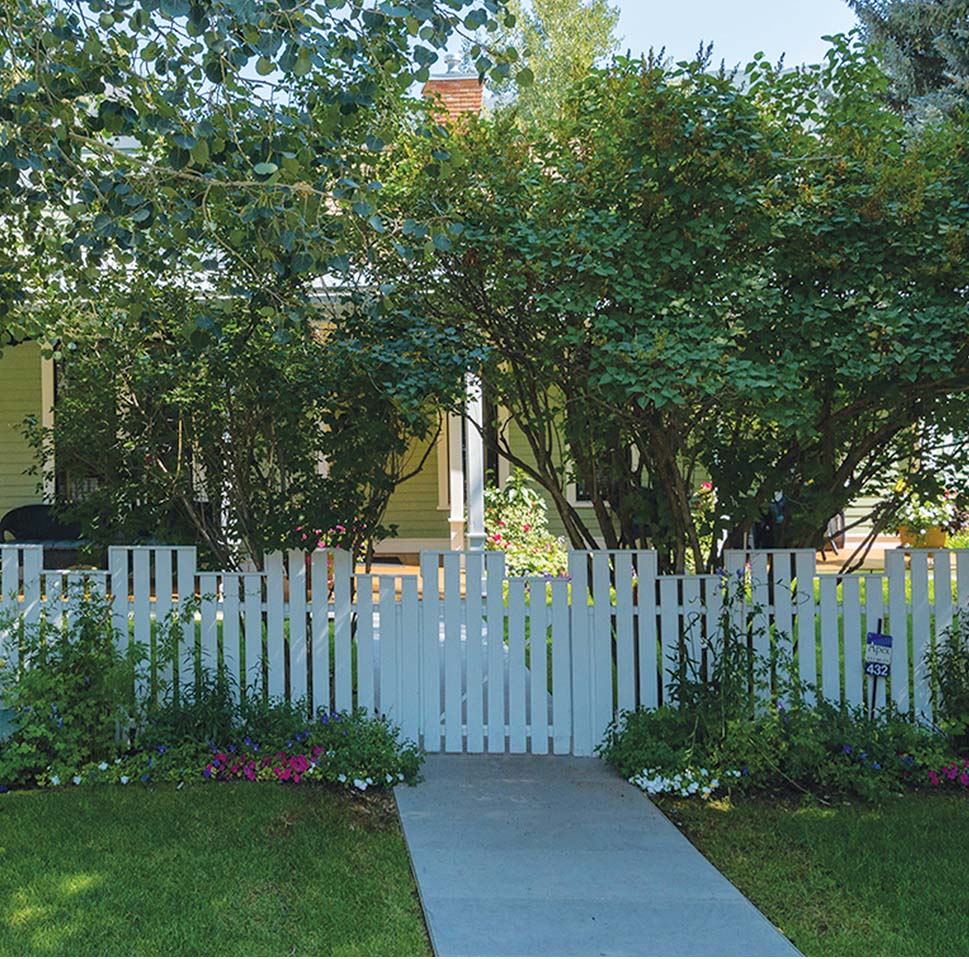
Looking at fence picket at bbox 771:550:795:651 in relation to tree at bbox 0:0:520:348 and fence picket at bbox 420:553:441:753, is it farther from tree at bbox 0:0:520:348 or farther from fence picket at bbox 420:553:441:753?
tree at bbox 0:0:520:348

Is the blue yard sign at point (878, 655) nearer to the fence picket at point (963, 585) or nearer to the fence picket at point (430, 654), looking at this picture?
the fence picket at point (963, 585)

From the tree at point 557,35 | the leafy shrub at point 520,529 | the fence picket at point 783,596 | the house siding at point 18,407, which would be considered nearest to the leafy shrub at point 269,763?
the fence picket at point 783,596

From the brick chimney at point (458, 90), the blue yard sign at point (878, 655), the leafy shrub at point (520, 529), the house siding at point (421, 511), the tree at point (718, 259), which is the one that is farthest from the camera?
the brick chimney at point (458, 90)

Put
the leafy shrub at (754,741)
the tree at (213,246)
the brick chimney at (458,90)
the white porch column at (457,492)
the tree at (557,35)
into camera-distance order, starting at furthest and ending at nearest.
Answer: the tree at (557,35)
the brick chimney at (458,90)
the white porch column at (457,492)
the leafy shrub at (754,741)
the tree at (213,246)

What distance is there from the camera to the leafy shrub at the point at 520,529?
35.6ft

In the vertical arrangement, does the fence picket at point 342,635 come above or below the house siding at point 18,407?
below

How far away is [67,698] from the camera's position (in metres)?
5.21

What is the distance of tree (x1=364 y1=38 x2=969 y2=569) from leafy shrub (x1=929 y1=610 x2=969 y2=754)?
0.92 meters

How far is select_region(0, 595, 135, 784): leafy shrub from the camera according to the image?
203 inches

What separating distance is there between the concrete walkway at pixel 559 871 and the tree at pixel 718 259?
6.22ft

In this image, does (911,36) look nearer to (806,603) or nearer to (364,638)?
(806,603)

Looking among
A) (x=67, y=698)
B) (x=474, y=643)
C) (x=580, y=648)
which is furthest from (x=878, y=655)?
(x=67, y=698)

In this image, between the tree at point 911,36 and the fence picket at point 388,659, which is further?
the tree at point 911,36

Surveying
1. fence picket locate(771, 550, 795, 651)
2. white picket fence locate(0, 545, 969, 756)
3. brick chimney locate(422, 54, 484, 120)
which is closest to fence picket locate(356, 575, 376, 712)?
white picket fence locate(0, 545, 969, 756)
